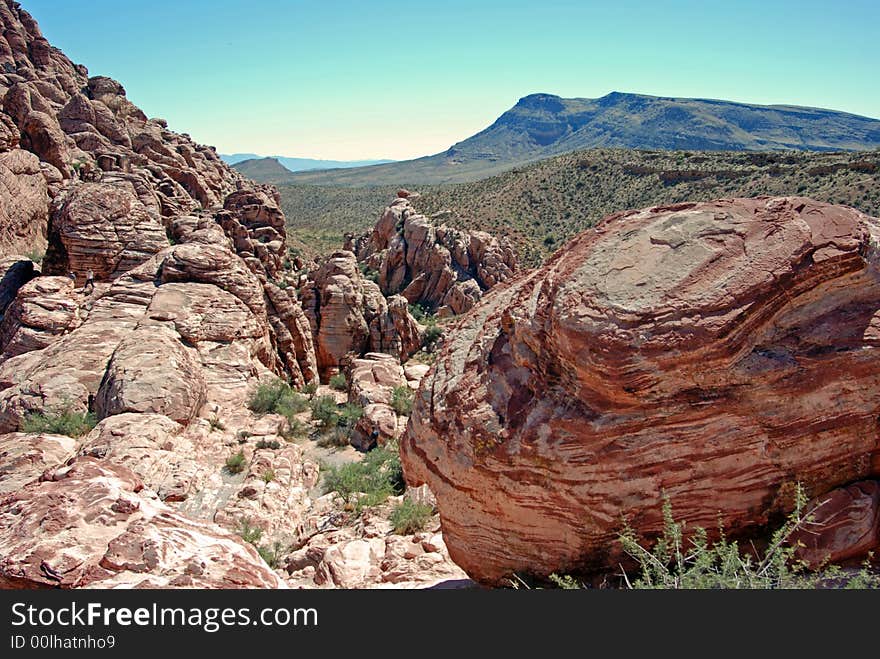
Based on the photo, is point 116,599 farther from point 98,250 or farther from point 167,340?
point 98,250

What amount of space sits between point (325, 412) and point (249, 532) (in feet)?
24.1

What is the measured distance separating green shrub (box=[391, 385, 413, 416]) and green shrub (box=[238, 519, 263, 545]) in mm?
7603

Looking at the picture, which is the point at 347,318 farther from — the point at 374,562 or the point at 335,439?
the point at 374,562

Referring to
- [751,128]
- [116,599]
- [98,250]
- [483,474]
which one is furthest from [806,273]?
[751,128]

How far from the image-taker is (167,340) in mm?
13828

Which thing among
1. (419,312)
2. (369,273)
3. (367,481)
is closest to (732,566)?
(367,481)

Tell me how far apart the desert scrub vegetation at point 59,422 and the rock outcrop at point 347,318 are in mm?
13316

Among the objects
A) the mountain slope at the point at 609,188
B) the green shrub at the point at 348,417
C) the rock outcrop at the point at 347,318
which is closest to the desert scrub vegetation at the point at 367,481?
the green shrub at the point at 348,417

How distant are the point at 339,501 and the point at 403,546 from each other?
12.0 ft

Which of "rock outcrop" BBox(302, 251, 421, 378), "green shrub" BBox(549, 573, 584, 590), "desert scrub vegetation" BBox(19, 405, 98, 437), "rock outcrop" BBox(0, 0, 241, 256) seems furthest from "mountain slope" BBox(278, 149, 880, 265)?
"green shrub" BBox(549, 573, 584, 590)

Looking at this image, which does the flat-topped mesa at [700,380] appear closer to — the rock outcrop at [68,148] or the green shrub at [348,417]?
the green shrub at [348,417]

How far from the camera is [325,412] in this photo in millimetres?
17312

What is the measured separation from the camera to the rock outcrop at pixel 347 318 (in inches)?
1000

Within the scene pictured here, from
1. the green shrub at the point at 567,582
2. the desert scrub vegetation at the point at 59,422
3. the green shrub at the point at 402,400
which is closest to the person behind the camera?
the green shrub at the point at 567,582
